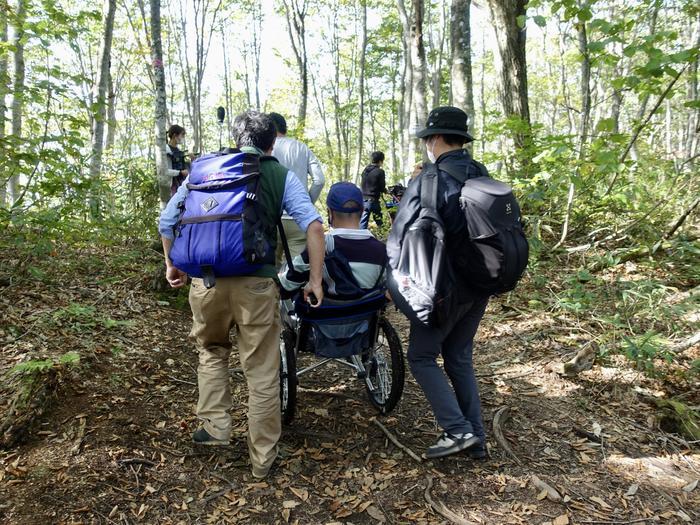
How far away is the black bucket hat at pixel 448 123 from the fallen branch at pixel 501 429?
201cm

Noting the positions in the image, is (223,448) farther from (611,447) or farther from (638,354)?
(638,354)

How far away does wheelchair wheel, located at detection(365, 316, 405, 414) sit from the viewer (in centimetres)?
320

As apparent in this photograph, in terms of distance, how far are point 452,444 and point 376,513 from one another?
2.13 feet

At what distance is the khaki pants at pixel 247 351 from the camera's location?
2645mm

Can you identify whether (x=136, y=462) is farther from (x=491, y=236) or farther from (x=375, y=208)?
(x=375, y=208)

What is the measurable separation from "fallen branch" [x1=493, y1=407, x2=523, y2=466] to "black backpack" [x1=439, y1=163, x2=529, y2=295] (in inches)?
44.1

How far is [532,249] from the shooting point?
596cm

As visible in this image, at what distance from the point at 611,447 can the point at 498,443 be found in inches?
29.1

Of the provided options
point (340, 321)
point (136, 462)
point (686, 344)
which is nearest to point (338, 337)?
point (340, 321)

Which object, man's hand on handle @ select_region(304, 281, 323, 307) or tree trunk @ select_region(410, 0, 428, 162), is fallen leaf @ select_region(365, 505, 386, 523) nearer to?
man's hand on handle @ select_region(304, 281, 323, 307)

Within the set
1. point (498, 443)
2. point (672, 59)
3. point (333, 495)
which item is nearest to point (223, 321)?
point (333, 495)

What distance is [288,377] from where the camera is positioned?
3176 mm

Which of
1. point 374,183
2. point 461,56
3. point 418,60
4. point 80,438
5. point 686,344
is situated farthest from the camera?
point 374,183

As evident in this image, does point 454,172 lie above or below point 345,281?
above
